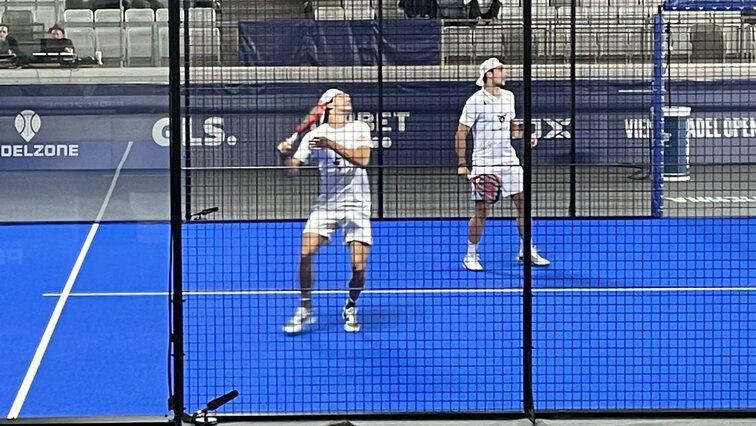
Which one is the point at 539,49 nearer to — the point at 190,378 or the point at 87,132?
the point at 87,132

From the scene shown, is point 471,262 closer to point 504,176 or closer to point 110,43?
point 504,176

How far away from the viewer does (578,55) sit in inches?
505

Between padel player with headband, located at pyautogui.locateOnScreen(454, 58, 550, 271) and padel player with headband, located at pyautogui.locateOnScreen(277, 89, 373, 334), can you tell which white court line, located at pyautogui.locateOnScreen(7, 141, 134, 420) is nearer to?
padel player with headband, located at pyautogui.locateOnScreen(277, 89, 373, 334)

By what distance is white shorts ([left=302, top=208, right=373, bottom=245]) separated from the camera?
7.99m

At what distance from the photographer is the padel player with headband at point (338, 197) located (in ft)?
25.2

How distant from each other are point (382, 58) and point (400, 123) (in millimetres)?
839

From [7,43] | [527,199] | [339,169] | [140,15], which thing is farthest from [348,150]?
[140,15]

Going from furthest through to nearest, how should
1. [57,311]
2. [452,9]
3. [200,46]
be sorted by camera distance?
→ [452,9]
[200,46]
[57,311]

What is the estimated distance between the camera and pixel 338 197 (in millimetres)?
8023

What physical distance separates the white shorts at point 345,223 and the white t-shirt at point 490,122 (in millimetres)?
1980

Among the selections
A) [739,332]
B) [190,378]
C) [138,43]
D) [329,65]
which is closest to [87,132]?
[138,43]

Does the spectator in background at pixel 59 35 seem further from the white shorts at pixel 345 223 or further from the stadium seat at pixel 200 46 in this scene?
the white shorts at pixel 345 223

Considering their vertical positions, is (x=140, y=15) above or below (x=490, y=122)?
above

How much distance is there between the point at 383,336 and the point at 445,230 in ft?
13.2
